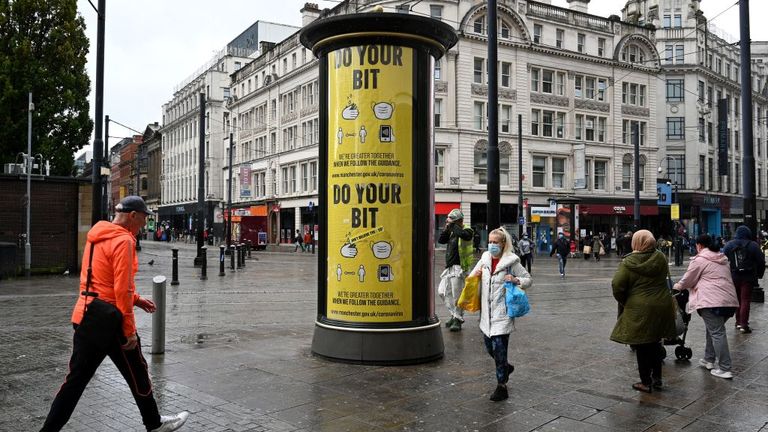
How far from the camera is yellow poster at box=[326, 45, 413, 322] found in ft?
23.8

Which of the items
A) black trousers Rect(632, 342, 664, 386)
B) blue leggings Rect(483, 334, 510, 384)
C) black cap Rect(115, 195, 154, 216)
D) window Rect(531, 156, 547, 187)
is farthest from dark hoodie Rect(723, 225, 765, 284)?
window Rect(531, 156, 547, 187)

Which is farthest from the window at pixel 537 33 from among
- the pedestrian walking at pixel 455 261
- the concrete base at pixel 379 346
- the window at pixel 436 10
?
the concrete base at pixel 379 346

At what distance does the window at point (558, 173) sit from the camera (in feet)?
159

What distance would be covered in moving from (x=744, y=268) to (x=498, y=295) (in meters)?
5.82

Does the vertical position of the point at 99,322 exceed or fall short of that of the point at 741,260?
it falls short

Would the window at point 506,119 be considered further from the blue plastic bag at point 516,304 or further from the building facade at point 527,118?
the blue plastic bag at point 516,304

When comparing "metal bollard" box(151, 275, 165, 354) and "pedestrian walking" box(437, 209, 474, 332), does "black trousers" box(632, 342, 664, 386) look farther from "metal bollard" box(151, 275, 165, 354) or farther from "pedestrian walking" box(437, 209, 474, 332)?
"metal bollard" box(151, 275, 165, 354)

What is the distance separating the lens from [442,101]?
43.8 m

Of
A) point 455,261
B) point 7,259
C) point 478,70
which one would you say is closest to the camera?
point 455,261

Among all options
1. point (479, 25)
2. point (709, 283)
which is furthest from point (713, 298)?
point (479, 25)

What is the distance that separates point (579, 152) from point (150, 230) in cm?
5649

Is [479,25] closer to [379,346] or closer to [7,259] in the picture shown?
[7,259]

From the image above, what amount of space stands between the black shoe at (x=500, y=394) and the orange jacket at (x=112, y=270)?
10.6ft

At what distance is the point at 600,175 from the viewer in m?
50.8
